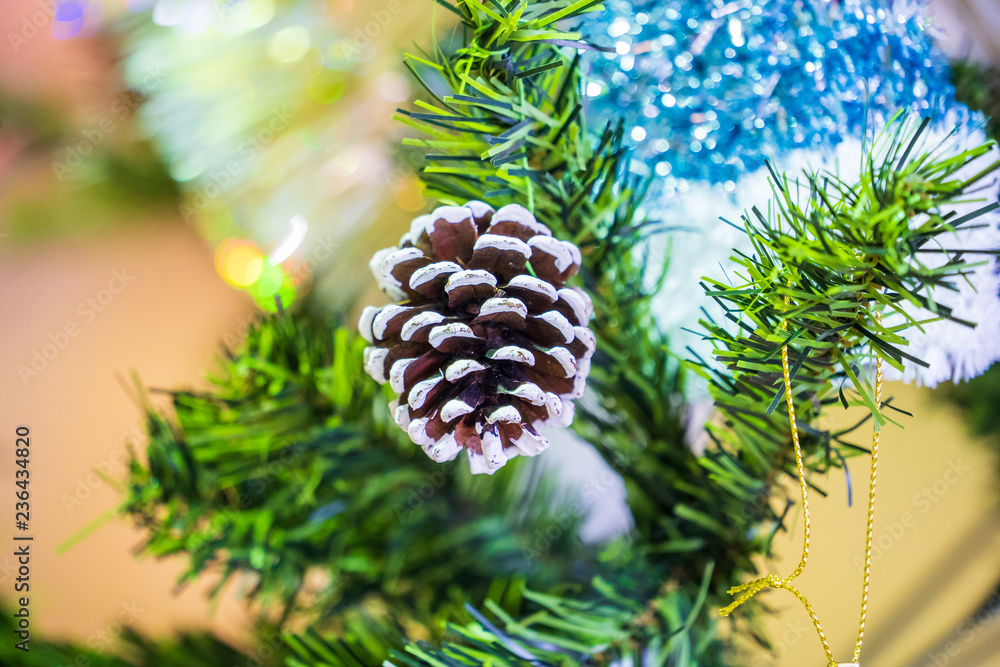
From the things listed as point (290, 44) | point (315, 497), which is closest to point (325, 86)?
point (290, 44)

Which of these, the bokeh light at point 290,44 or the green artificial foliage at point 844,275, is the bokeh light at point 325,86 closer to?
the bokeh light at point 290,44

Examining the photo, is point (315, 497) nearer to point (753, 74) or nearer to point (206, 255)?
point (753, 74)

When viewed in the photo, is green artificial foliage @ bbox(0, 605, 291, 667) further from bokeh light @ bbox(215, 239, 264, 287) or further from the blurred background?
bokeh light @ bbox(215, 239, 264, 287)

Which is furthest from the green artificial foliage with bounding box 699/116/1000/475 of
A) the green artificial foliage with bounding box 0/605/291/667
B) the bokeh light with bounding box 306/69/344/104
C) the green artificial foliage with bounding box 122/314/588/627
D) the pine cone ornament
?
the bokeh light with bounding box 306/69/344/104

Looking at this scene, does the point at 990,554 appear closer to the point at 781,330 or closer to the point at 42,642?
the point at 781,330

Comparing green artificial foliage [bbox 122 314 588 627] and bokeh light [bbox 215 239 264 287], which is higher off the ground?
bokeh light [bbox 215 239 264 287]

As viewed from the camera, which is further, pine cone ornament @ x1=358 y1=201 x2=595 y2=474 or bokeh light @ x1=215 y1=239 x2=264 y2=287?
bokeh light @ x1=215 y1=239 x2=264 y2=287

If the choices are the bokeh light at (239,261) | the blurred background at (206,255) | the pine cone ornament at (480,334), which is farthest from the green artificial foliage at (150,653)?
the bokeh light at (239,261)
